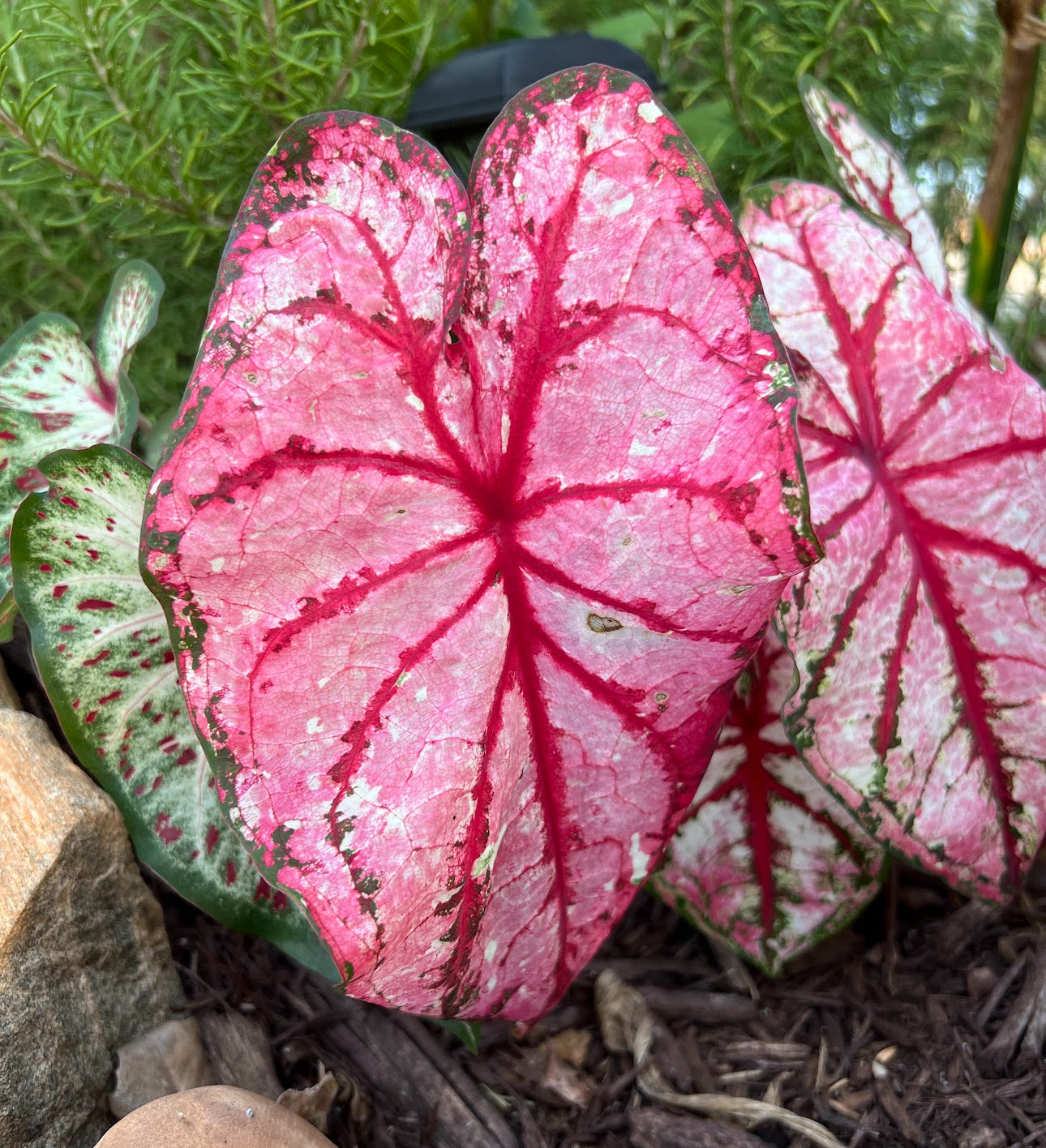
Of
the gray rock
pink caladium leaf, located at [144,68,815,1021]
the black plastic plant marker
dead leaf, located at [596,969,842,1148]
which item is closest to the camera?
pink caladium leaf, located at [144,68,815,1021]

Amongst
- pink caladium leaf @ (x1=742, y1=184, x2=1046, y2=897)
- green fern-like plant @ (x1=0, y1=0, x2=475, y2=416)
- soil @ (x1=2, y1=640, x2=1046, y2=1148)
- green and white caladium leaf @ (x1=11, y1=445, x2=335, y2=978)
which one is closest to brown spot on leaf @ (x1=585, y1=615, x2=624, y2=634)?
pink caladium leaf @ (x1=742, y1=184, x2=1046, y2=897)

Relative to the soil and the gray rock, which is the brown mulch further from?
the gray rock

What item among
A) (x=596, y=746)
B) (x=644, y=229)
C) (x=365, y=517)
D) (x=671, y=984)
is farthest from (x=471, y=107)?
(x=671, y=984)

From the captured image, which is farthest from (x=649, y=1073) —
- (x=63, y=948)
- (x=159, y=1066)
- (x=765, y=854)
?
(x=63, y=948)

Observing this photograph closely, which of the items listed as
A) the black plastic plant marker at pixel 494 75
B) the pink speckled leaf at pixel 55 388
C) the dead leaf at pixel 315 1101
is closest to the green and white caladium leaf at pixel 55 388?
the pink speckled leaf at pixel 55 388

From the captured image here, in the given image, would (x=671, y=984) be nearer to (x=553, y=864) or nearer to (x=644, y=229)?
(x=553, y=864)

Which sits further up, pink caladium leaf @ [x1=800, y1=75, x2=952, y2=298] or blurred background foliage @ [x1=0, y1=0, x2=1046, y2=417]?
blurred background foliage @ [x1=0, y1=0, x2=1046, y2=417]
